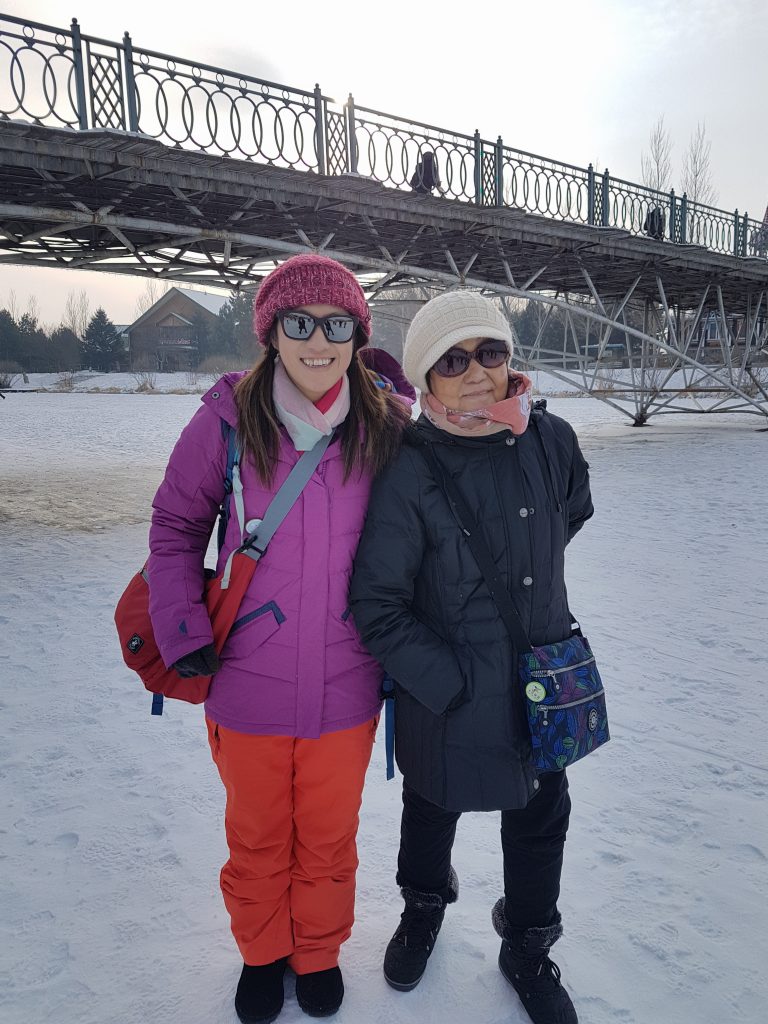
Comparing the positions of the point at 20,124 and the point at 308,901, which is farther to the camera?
the point at 20,124

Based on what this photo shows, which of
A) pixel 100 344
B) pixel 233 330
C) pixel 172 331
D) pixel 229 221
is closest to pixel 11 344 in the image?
pixel 100 344

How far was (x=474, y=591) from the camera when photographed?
174 centimetres

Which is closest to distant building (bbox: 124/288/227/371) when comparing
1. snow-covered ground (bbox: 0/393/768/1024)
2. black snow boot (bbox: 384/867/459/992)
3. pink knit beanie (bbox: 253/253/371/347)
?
snow-covered ground (bbox: 0/393/768/1024)

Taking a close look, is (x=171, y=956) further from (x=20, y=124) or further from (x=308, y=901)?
(x=20, y=124)

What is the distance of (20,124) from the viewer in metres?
5.74

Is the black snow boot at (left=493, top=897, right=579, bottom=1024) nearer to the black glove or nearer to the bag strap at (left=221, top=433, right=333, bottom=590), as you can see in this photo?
the black glove

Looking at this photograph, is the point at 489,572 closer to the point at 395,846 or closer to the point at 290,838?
the point at 290,838

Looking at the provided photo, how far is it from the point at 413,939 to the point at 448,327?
181 cm

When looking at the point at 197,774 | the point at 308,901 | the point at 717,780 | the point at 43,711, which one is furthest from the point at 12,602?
the point at 717,780

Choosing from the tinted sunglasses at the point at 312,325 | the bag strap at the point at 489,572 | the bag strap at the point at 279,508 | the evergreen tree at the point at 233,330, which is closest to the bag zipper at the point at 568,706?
the bag strap at the point at 489,572

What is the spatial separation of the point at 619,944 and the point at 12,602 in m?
4.83

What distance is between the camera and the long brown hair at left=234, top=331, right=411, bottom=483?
174cm

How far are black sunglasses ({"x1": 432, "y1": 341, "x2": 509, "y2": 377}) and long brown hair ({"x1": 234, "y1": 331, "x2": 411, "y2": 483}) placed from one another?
0.69 ft

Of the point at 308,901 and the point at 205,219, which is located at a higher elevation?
the point at 205,219
